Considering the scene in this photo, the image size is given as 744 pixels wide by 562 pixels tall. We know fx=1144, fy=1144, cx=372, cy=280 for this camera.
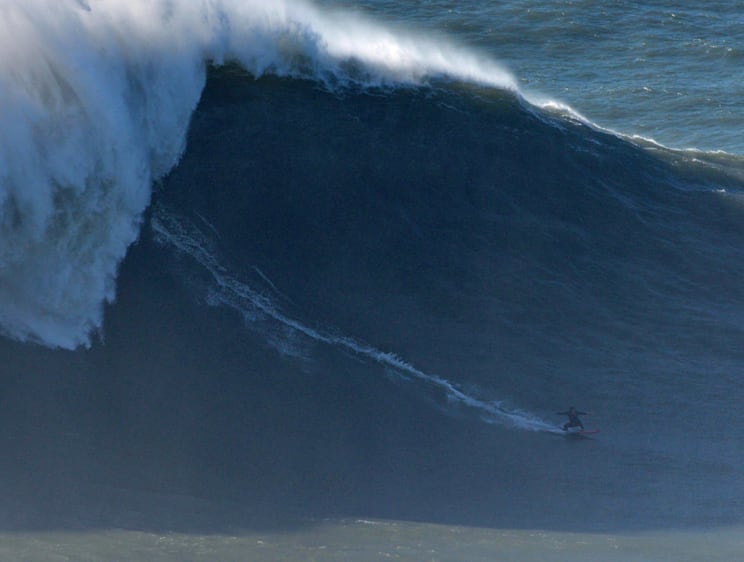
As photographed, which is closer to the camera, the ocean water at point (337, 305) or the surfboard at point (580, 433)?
the ocean water at point (337, 305)

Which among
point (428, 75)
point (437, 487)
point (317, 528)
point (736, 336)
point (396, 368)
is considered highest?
point (428, 75)

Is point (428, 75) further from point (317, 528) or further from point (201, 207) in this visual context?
point (317, 528)

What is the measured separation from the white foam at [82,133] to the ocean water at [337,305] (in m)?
0.04

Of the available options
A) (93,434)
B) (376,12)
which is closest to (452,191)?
(93,434)

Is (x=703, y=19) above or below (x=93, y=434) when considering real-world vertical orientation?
above

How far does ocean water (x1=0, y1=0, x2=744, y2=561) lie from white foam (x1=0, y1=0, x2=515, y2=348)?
38 mm

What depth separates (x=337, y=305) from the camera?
14617 millimetres

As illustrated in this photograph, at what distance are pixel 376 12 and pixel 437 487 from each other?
20.9m

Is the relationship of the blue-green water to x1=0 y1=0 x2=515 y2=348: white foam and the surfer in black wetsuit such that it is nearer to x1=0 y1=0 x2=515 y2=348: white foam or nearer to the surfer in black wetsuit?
x1=0 y1=0 x2=515 y2=348: white foam

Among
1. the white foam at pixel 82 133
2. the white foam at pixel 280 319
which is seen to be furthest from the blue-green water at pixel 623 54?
the white foam at pixel 280 319

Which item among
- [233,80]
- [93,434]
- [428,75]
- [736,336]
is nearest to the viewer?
[93,434]

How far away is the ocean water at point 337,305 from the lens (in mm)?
10930

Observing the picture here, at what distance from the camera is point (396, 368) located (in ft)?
45.1

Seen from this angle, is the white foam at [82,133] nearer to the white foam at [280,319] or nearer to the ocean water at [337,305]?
the ocean water at [337,305]
